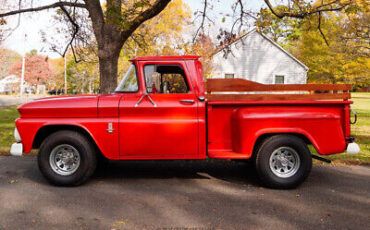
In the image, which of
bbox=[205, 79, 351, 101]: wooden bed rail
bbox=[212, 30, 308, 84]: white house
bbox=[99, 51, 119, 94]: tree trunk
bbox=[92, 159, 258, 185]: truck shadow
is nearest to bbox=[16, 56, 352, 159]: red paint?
bbox=[205, 79, 351, 101]: wooden bed rail

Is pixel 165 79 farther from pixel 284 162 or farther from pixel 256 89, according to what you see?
pixel 284 162

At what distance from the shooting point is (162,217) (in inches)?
150

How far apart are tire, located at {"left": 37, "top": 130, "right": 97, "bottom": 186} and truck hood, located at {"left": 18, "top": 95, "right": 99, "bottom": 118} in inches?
12.1

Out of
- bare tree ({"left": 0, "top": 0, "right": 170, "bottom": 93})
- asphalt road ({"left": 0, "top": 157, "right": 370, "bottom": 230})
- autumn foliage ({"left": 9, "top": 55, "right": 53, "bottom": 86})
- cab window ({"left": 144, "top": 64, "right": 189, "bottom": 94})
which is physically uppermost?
autumn foliage ({"left": 9, "top": 55, "right": 53, "bottom": 86})

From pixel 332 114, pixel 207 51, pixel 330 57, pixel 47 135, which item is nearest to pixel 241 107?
pixel 332 114

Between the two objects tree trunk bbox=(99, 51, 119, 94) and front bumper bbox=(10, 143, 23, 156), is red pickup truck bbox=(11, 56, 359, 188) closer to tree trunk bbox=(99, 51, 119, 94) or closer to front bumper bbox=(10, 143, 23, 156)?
front bumper bbox=(10, 143, 23, 156)

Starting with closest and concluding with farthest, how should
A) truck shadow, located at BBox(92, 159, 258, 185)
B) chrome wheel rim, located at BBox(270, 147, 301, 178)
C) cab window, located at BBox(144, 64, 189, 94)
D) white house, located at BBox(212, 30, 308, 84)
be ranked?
chrome wheel rim, located at BBox(270, 147, 301, 178), cab window, located at BBox(144, 64, 189, 94), truck shadow, located at BBox(92, 159, 258, 185), white house, located at BBox(212, 30, 308, 84)

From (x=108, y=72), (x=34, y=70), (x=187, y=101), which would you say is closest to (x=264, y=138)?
(x=187, y=101)

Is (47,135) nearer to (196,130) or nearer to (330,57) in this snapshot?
(196,130)

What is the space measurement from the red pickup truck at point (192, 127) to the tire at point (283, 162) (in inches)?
0.6

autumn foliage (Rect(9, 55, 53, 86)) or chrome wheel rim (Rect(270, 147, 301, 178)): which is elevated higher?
autumn foliage (Rect(9, 55, 53, 86))

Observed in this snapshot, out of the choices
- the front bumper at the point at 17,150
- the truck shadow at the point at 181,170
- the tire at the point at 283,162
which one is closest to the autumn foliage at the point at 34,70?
the truck shadow at the point at 181,170

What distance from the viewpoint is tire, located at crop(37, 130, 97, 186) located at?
16.2ft

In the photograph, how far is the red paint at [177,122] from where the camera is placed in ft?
16.0
